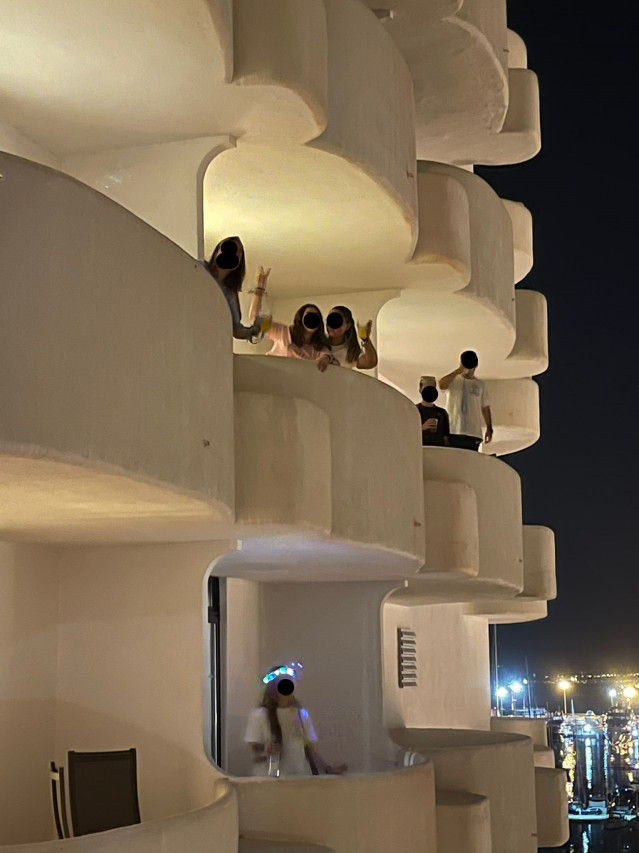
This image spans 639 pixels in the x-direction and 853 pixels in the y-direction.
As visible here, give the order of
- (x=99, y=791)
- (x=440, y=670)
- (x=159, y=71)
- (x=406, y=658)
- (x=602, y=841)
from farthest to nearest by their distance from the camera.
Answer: (x=602, y=841) < (x=440, y=670) < (x=406, y=658) < (x=159, y=71) < (x=99, y=791)

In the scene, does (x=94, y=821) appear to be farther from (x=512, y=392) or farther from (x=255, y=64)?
(x=512, y=392)

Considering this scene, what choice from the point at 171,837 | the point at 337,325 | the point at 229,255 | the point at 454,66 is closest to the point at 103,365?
the point at 171,837

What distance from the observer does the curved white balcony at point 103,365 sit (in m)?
8.50

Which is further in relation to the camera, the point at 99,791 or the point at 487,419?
the point at 487,419

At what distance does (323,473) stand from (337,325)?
2.25 meters

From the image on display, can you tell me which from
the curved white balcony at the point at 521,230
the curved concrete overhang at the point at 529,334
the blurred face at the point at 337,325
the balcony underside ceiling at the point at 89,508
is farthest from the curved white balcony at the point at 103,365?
the curved white balcony at the point at 521,230

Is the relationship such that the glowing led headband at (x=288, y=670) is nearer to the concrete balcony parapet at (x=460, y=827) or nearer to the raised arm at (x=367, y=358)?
the concrete balcony parapet at (x=460, y=827)

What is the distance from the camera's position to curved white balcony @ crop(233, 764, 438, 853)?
44.7ft

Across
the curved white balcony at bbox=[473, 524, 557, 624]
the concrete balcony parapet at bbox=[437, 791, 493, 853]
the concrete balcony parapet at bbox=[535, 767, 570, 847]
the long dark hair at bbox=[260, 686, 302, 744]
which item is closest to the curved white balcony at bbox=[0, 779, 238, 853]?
the long dark hair at bbox=[260, 686, 302, 744]

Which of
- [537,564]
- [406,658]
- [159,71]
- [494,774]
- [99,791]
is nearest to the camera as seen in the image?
[99,791]

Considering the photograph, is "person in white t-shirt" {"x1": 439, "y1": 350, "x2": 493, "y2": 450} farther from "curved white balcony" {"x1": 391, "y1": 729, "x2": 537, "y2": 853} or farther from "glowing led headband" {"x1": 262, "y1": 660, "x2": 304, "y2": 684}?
"curved white balcony" {"x1": 391, "y1": 729, "x2": 537, "y2": 853}

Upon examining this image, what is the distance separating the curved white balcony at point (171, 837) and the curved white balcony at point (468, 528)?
5.45 meters

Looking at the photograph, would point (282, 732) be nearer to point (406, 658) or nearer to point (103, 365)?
point (406, 658)

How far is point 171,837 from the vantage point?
10.2 metres
